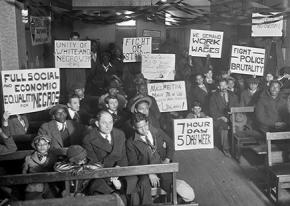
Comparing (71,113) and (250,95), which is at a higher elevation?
(250,95)

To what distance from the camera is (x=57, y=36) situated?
48.0 ft

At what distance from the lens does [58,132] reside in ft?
21.5

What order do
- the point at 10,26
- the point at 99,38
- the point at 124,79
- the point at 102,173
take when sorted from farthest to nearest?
the point at 99,38, the point at 124,79, the point at 10,26, the point at 102,173

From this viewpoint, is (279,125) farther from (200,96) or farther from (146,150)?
(146,150)

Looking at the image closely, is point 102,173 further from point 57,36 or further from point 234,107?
point 57,36

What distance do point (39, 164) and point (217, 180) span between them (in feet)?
11.4

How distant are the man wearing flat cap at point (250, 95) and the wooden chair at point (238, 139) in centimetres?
53

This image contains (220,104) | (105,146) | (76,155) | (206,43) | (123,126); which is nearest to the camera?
(76,155)

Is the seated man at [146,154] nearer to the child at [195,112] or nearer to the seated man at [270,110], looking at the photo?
the child at [195,112]

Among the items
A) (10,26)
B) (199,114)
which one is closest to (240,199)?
(199,114)

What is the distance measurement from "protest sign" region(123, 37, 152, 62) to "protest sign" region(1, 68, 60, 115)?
4307 mm

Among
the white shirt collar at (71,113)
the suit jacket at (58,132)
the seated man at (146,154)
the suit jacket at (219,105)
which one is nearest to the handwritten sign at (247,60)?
the suit jacket at (219,105)

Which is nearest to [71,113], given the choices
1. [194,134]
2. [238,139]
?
[194,134]

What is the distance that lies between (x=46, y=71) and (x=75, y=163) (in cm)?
231
